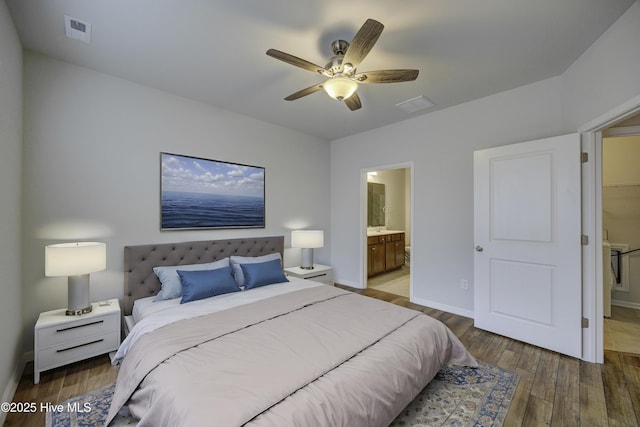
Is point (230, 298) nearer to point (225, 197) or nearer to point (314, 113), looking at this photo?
point (225, 197)

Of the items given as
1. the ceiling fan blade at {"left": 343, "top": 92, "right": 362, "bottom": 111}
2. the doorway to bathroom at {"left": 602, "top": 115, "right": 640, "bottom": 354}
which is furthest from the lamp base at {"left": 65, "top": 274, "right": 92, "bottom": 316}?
the doorway to bathroom at {"left": 602, "top": 115, "right": 640, "bottom": 354}

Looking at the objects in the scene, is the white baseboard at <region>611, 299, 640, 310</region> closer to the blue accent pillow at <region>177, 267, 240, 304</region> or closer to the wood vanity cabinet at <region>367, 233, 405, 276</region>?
the wood vanity cabinet at <region>367, 233, 405, 276</region>

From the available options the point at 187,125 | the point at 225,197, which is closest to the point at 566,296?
the point at 225,197

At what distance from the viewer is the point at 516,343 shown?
2.70 m

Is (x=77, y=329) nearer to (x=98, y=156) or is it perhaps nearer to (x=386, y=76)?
(x=98, y=156)

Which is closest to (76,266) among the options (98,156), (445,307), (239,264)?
(98,156)

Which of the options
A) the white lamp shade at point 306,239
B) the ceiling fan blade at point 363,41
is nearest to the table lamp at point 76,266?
the white lamp shade at point 306,239

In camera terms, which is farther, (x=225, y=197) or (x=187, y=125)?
(x=225, y=197)

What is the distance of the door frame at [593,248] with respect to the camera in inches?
91.1

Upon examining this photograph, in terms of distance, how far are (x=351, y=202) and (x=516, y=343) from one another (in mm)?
2857

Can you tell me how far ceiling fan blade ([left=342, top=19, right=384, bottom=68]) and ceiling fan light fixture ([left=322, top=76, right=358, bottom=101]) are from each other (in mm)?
135

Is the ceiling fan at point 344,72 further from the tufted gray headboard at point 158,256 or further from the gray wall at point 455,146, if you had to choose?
the tufted gray headboard at point 158,256

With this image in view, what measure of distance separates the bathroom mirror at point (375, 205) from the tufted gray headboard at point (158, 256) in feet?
10.4

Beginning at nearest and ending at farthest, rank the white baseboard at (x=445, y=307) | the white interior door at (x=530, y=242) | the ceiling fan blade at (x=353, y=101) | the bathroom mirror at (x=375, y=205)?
1. the ceiling fan blade at (x=353, y=101)
2. the white interior door at (x=530, y=242)
3. the white baseboard at (x=445, y=307)
4. the bathroom mirror at (x=375, y=205)
